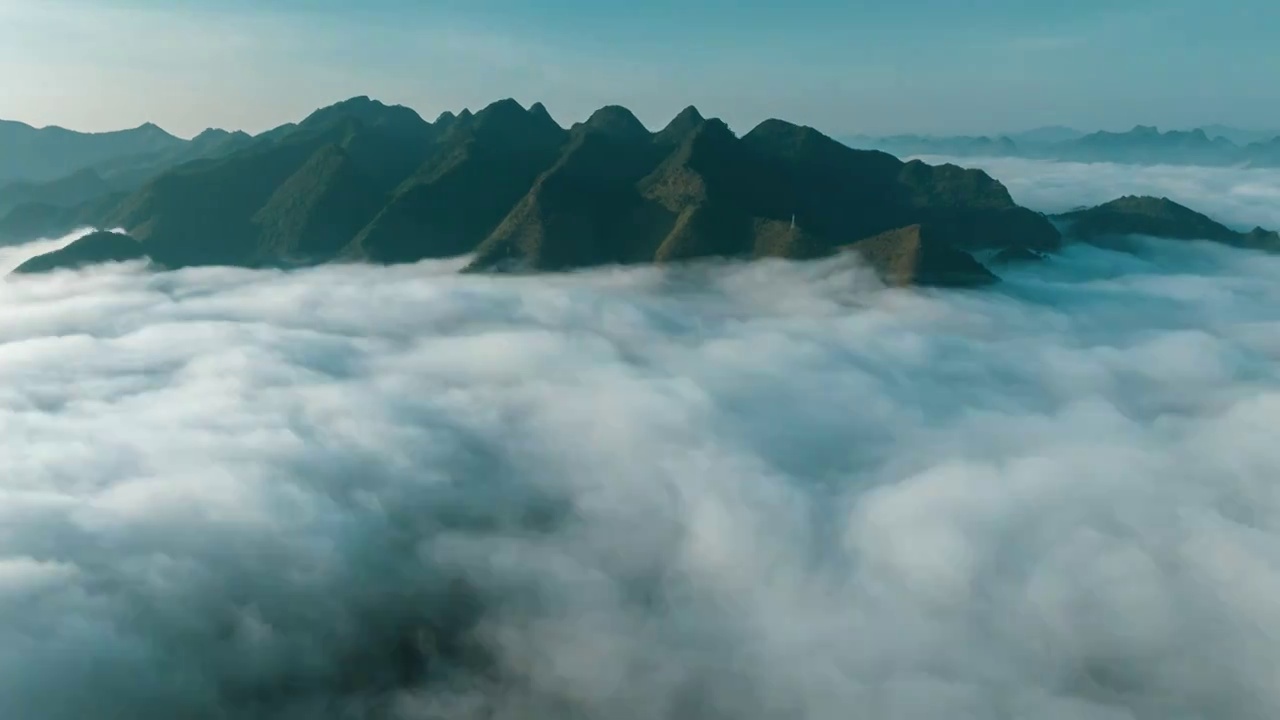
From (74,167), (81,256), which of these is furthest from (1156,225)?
(74,167)

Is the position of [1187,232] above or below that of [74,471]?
above

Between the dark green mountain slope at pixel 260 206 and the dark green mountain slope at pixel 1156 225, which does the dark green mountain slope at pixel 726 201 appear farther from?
the dark green mountain slope at pixel 260 206

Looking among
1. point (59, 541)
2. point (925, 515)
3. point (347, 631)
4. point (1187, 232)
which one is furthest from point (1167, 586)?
point (1187, 232)

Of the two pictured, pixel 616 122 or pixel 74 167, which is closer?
pixel 616 122

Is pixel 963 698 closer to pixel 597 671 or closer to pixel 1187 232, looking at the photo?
pixel 597 671

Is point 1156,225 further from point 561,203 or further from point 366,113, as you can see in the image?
point 366,113

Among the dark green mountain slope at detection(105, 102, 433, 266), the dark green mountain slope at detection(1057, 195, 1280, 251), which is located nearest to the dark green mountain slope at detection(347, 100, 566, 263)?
the dark green mountain slope at detection(105, 102, 433, 266)
